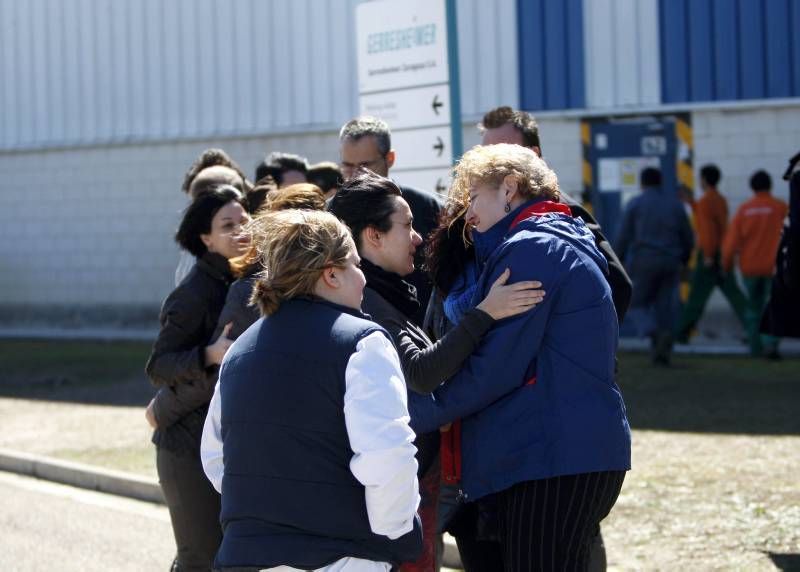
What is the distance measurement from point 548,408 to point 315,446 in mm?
787

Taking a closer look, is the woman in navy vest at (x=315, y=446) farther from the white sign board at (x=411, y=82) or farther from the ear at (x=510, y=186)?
the white sign board at (x=411, y=82)

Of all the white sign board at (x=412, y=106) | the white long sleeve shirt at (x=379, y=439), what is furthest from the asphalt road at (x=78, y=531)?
the white long sleeve shirt at (x=379, y=439)

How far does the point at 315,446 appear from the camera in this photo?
11.3ft

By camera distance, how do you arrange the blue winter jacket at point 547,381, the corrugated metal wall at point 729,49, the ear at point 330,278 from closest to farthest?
the ear at point 330,278
the blue winter jacket at point 547,381
the corrugated metal wall at point 729,49

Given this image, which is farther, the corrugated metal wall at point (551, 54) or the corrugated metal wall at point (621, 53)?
the corrugated metal wall at point (551, 54)

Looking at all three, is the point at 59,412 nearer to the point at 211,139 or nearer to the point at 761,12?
the point at 211,139

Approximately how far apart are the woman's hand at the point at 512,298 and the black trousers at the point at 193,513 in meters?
1.76

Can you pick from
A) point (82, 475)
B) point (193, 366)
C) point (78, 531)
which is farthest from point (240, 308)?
point (82, 475)

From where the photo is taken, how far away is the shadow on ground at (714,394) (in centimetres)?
1011

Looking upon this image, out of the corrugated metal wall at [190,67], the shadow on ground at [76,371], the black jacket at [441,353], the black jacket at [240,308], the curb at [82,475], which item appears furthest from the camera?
the corrugated metal wall at [190,67]

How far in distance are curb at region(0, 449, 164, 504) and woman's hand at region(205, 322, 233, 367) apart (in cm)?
400

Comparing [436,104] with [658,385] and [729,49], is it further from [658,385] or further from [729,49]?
[729,49]

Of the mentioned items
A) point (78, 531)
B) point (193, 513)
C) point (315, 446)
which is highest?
point (315, 446)

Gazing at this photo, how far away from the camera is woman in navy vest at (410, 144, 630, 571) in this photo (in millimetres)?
3865
